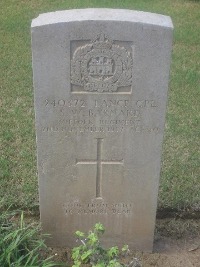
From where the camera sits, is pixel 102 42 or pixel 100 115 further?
pixel 100 115

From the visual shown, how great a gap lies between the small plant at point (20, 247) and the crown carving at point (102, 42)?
141 centimetres

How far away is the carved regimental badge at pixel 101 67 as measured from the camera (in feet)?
10.1

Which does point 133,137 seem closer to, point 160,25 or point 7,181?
point 160,25

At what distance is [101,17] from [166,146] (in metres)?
2.44

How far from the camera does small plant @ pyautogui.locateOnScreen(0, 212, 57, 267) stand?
3387mm

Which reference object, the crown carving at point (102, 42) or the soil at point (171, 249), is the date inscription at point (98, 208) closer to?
the soil at point (171, 249)

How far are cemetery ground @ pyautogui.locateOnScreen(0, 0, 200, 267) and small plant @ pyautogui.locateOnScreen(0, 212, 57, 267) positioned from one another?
0.94 ft

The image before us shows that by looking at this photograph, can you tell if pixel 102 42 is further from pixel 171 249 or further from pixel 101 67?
pixel 171 249

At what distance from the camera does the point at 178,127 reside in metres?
5.57

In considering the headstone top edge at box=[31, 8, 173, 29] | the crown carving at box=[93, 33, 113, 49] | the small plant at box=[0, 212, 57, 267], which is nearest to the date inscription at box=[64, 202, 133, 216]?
the small plant at box=[0, 212, 57, 267]

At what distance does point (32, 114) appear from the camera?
5.75m

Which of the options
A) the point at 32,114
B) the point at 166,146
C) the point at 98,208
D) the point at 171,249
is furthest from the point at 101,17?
the point at 32,114

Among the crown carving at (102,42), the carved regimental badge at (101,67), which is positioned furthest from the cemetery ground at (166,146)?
the crown carving at (102,42)

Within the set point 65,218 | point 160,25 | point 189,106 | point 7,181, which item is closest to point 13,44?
point 189,106
